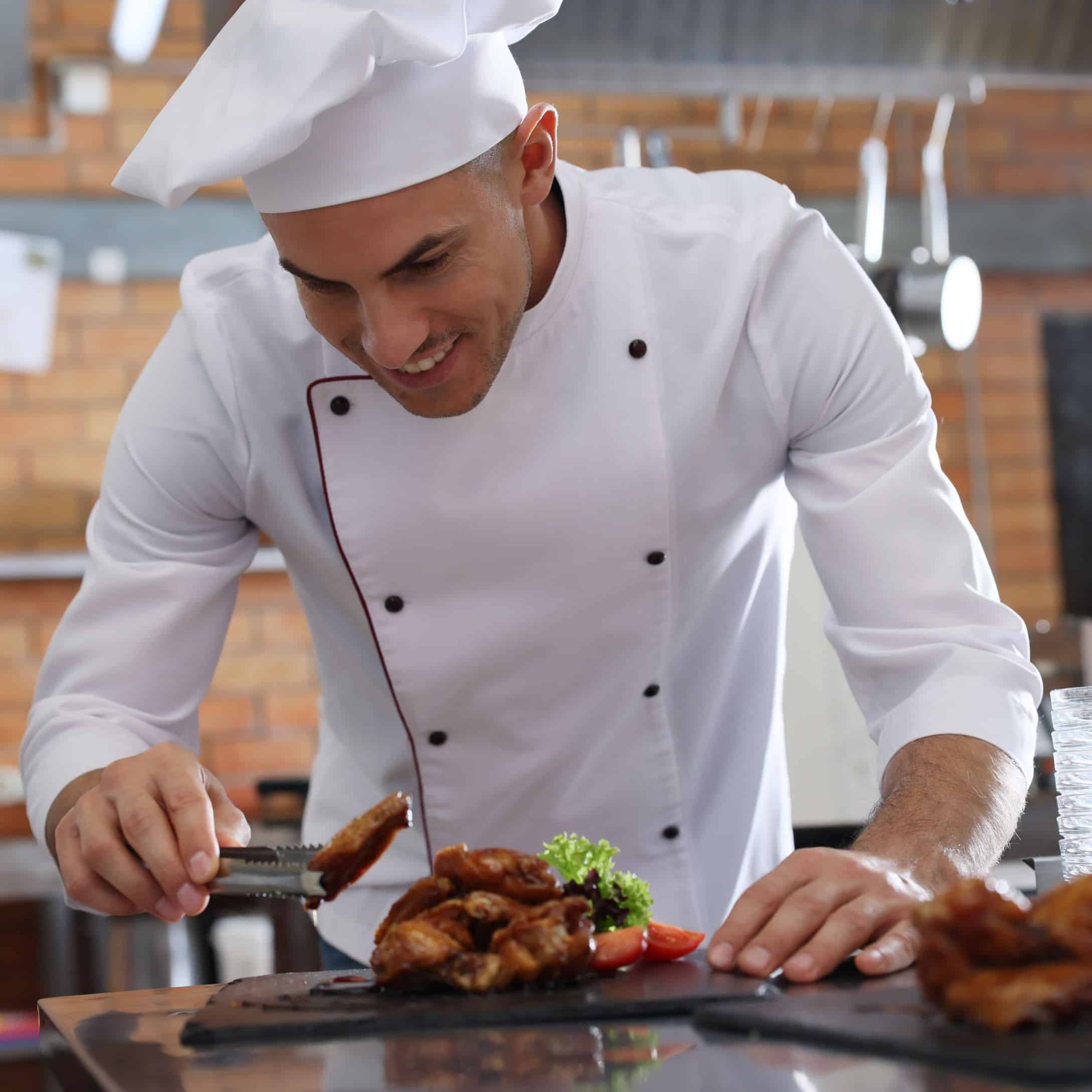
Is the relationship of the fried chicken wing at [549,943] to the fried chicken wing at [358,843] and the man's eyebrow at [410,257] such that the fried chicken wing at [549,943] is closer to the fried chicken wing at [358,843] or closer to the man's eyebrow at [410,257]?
the fried chicken wing at [358,843]

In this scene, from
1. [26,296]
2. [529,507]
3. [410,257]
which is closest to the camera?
[410,257]

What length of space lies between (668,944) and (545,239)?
32.8 inches

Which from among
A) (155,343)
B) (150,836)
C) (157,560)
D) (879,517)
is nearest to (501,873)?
(150,836)

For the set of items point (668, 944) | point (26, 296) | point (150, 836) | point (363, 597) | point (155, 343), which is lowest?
point (668, 944)

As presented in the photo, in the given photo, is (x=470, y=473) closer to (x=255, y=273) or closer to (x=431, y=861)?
(x=255, y=273)

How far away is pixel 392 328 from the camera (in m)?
1.43

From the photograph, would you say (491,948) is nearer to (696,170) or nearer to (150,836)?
(150,836)

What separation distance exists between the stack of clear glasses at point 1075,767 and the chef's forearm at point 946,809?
0.07 m

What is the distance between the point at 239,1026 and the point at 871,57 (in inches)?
83.9

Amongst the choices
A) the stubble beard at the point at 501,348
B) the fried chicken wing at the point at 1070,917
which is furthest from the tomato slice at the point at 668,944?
the stubble beard at the point at 501,348

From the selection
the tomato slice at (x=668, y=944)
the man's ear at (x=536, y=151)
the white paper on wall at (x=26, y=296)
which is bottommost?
the tomato slice at (x=668, y=944)

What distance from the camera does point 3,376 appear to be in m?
4.23

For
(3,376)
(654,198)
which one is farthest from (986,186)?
(654,198)

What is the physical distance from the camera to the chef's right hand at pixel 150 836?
50.6 inches
